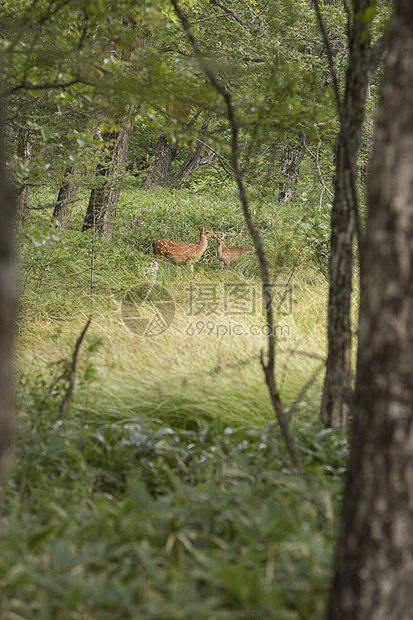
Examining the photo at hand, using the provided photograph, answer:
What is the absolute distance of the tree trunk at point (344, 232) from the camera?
3086 millimetres

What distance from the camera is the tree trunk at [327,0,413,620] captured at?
1.46 meters

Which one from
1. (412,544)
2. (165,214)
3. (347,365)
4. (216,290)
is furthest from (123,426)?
(165,214)

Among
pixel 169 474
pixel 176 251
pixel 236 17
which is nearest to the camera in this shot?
pixel 169 474

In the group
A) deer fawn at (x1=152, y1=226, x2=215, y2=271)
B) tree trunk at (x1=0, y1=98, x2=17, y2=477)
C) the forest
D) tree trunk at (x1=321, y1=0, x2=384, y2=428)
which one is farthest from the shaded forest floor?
deer fawn at (x1=152, y1=226, x2=215, y2=271)

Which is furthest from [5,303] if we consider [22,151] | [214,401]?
[22,151]

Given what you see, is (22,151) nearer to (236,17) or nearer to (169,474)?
(236,17)

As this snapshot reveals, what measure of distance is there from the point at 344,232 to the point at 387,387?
186 centimetres

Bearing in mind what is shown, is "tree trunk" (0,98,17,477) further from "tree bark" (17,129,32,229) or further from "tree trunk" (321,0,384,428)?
"tree bark" (17,129,32,229)

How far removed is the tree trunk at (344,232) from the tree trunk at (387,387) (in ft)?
4.88

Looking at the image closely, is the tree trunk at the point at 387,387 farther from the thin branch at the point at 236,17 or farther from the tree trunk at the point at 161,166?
the tree trunk at the point at 161,166

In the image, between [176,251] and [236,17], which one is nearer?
[236,17]

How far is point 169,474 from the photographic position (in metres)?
2.55

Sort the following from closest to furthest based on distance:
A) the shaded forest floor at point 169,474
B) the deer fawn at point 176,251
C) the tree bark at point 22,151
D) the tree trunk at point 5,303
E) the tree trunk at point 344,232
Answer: the tree trunk at point 5,303, the shaded forest floor at point 169,474, the tree trunk at point 344,232, the tree bark at point 22,151, the deer fawn at point 176,251

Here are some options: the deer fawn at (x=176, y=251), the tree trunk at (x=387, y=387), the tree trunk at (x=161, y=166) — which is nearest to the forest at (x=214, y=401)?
the tree trunk at (x=387, y=387)
